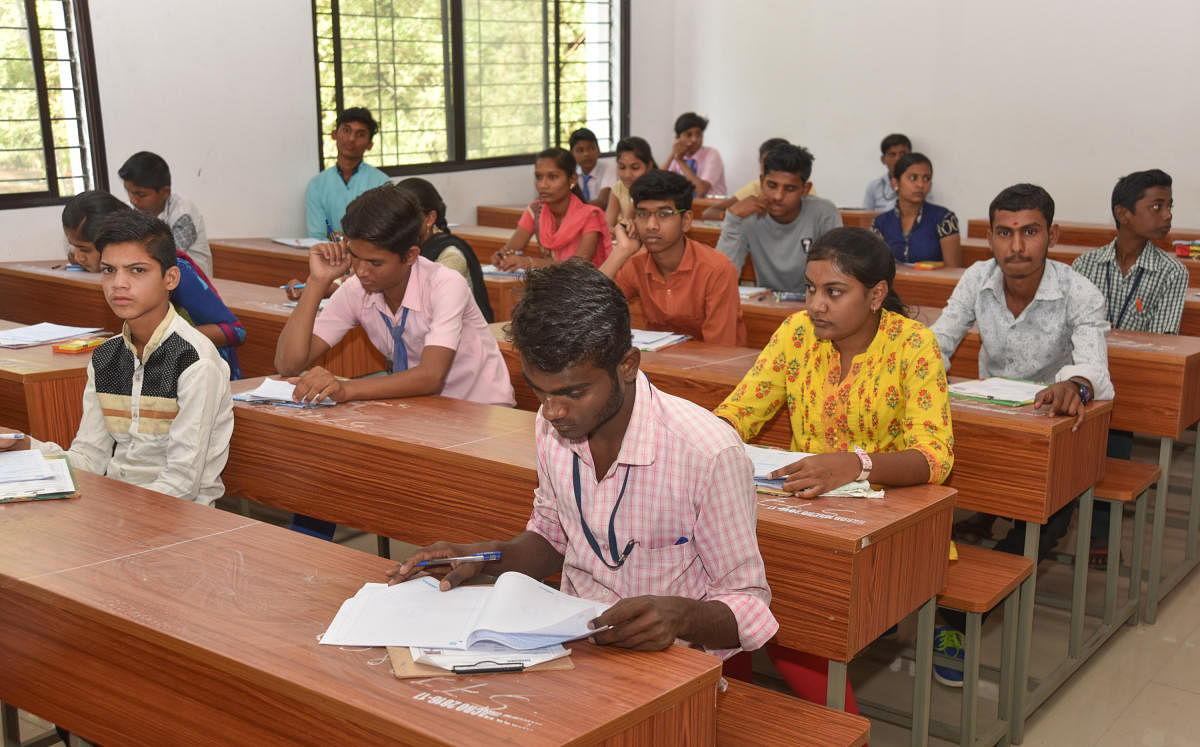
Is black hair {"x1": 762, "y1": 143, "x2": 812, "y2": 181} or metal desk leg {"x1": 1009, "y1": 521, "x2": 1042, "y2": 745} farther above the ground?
black hair {"x1": 762, "y1": 143, "x2": 812, "y2": 181}

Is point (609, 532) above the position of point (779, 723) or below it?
above

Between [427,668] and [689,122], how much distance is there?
7.52 m

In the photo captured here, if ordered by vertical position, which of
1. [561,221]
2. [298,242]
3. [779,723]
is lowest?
[779,723]

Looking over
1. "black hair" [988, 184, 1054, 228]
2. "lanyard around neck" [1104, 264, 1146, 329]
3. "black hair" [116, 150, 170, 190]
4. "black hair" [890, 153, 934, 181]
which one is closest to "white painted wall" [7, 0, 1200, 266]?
"black hair" [116, 150, 170, 190]

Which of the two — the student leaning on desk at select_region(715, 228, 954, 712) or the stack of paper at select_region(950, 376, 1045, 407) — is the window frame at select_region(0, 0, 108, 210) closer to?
the student leaning on desk at select_region(715, 228, 954, 712)

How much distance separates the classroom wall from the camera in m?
7.11

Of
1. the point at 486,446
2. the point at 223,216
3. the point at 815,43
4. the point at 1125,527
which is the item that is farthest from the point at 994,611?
the point at 815,43

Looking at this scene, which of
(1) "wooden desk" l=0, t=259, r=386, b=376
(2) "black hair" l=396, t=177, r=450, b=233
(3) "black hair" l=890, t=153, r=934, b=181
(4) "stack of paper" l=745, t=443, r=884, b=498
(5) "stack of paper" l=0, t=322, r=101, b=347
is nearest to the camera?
(4) "stack of paper" l=745, t=443, r=884, b=498

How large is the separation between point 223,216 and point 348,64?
128 centimetres

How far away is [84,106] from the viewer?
5637mm

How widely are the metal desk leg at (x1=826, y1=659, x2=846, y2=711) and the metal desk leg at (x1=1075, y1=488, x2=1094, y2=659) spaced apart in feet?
4.03

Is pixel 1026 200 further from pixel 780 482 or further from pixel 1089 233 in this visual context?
pixel 1089 233

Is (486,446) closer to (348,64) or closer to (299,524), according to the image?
(299,524)

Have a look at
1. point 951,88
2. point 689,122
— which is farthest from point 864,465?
point 689,122
